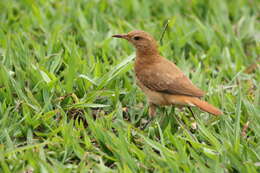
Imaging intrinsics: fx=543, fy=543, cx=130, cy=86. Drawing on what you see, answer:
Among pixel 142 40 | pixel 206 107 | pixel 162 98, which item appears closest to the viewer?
pixel 206 107

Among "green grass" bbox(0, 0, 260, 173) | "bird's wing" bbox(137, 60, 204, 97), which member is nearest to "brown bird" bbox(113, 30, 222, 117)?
"bird's wing" bbox(137, 60, 204, 97)

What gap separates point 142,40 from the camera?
5996mm

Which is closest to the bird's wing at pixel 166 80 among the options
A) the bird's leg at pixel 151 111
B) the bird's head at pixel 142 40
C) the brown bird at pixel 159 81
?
the brown bird at pixel 159 81

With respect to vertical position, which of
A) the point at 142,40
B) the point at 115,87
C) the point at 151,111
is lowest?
the point at 151,111

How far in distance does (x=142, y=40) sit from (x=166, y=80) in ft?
2.31

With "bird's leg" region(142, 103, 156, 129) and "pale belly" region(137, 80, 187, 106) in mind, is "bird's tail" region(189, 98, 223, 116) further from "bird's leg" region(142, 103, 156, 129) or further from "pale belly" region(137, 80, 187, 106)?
"bird's leg" region(142, 103, 156, 129)

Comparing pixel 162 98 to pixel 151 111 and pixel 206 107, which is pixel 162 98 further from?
pixel 206 107

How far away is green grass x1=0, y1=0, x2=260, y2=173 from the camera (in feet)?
15.1

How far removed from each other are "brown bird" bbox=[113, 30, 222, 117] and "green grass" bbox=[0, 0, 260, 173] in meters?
0.19

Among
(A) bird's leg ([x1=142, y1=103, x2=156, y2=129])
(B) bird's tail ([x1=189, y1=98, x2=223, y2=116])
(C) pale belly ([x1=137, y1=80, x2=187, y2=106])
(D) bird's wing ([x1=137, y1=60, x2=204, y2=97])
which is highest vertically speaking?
(D) bird's wing ([x1=137, y1=60, x2=204, y2=97])

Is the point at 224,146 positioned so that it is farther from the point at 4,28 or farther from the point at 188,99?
the point at 4,28

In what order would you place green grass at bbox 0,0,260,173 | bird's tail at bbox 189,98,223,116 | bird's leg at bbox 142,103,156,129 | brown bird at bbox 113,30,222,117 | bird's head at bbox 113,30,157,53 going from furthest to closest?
1. bird's head at bbox 113,30,157,53
2. bird's leg at bbox 142,103,156,129
3. brown bird at bbox 113,30,222,117
4. bird's tail at bbox 189,98,223,116
5. green grass at bbox 0,0,260,173

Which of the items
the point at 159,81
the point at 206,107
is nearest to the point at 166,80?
the point at 159,81

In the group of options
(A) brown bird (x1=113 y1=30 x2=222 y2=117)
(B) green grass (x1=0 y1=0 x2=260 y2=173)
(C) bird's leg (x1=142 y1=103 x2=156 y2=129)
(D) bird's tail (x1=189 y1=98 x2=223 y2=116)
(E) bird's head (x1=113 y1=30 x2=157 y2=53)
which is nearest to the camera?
(B) green grass (x1=0 y1=0 x2=260 y2=173)
